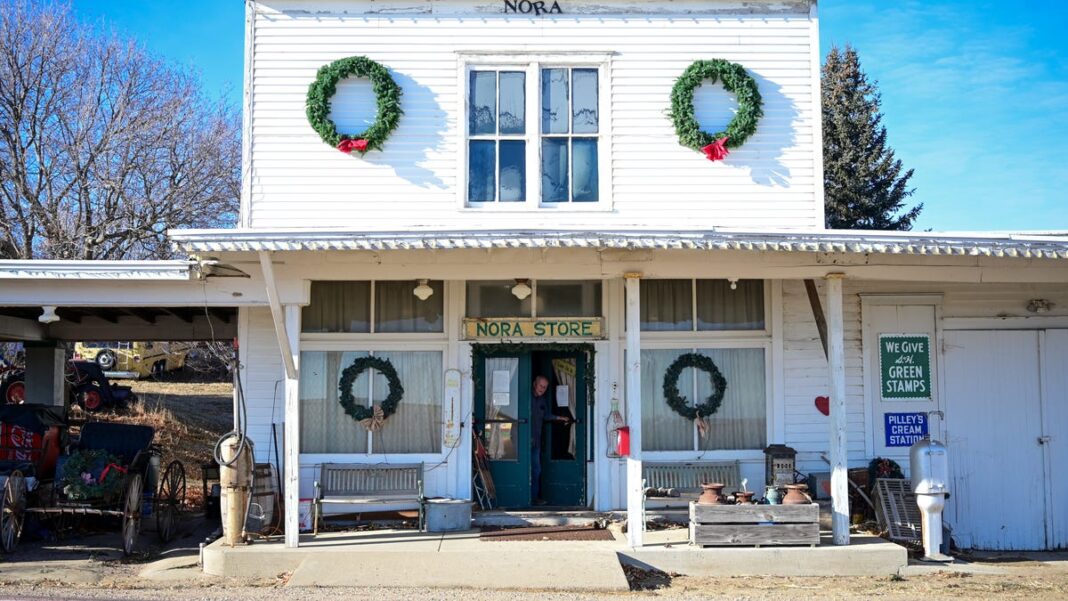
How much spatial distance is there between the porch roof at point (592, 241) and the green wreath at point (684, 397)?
7.65 feet

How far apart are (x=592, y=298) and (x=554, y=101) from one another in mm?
2475

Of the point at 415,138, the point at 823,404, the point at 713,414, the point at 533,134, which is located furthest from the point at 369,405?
the point at 823,404

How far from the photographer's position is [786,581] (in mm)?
9648

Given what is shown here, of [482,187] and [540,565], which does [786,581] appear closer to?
[540,565]

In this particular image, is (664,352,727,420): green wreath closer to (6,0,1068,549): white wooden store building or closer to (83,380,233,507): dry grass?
(6,0,1068,549): white wooden store building

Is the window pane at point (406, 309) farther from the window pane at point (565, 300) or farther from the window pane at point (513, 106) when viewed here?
the window pane at point (513, 106)

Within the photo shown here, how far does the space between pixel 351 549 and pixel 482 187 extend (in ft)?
14.9

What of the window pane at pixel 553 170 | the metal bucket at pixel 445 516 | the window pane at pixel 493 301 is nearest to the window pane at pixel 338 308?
the window pane at pixel 493 301

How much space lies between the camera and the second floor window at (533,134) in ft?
38.8

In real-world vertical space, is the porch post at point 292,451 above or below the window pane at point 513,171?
below

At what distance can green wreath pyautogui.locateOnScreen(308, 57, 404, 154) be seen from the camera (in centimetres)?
1158

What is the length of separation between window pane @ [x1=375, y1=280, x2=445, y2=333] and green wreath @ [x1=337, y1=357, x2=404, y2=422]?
432mm

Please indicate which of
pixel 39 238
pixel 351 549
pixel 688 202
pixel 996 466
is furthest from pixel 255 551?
pixel 39 238

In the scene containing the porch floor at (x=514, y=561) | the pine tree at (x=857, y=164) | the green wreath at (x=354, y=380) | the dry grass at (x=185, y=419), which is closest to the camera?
the porch floor at (x=514, y=561)
